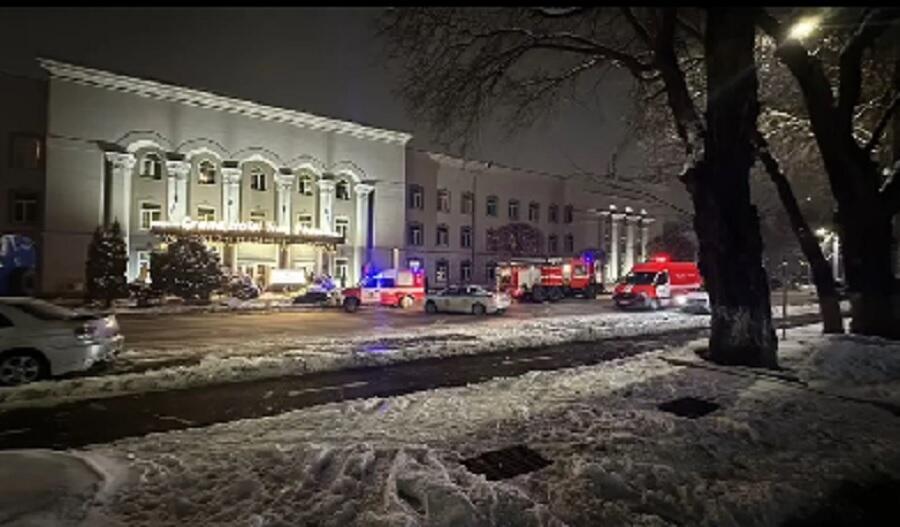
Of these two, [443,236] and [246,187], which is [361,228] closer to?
[443,236]

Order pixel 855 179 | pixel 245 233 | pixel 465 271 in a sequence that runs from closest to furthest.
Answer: pixel 855 179, pixel 245 233, pixel 465 271

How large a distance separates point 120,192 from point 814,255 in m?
38.5

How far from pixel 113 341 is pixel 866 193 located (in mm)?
16804

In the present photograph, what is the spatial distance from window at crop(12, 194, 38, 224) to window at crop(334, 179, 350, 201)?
2019cm

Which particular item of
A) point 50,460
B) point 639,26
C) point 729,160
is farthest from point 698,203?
point 50,460

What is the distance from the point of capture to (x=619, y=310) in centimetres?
3109

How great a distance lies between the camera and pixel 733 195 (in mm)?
10414

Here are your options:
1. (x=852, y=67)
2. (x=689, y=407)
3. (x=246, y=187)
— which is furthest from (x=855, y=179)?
(x=246, y=187)

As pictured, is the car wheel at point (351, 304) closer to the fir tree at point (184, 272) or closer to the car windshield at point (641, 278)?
the fir tree at point (184, 272)

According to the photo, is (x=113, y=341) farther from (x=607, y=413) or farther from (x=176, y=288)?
(x=176, y=288)

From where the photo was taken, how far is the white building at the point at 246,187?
3591 cm

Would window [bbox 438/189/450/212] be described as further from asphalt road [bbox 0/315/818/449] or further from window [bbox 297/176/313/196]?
asphalt road [bbox 0/315/818/449]

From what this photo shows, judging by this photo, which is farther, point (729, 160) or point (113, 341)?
point (113, 341)

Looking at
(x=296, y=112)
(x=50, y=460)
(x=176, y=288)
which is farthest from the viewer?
(x=296, y=112)
